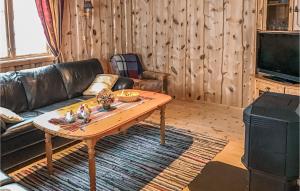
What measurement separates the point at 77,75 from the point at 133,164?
63.3 inches

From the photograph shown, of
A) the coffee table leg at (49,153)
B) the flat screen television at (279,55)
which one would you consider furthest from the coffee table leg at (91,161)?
the flat screen television at (279,55)

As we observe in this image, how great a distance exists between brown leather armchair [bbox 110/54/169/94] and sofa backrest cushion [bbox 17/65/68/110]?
4.40 ft

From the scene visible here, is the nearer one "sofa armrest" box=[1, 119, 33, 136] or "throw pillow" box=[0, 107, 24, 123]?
"sofa armrest" box=[1, 119, 33, 136]

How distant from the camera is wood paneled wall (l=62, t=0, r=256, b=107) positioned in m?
4.55

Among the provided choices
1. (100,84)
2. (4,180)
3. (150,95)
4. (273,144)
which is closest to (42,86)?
(100,84)

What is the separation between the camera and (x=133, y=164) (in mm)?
3051

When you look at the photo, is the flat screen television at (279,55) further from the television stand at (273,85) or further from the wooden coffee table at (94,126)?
the wooden coffee table at (94,126)

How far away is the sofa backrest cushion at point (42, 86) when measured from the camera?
3561 millimetres

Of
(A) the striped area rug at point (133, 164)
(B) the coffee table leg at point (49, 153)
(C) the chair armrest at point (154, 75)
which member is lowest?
(A) the striped area rug at point (133, 164)

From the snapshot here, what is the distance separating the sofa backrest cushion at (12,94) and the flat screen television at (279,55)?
9.51 feet

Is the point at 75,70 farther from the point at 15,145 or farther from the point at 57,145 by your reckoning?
the point at 15,145

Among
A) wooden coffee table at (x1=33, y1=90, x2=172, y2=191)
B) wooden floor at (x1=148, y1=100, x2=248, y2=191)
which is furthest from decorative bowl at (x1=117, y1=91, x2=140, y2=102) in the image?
wooden floor at (x1=148, y1=100, x2=248, y2=191)

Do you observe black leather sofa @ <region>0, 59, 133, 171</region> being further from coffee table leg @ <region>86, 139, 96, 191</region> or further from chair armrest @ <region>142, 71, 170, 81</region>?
chair armrest @ <region>142, 71, 170, 81</region>

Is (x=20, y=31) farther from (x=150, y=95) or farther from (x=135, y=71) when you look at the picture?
(x=150, y=95)
